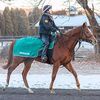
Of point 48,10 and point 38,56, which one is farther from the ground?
point 48,10

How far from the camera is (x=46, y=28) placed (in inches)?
471

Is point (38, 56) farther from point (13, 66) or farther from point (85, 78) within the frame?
point (85, 78)

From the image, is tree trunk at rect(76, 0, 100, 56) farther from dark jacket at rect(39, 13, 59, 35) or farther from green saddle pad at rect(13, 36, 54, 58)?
dark jacket at rect(39, 13, 59, 35)

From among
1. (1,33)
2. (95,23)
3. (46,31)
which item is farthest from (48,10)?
(1,33)

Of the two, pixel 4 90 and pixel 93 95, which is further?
pixel 4 90

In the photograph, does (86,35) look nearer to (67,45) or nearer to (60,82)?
(67,45)

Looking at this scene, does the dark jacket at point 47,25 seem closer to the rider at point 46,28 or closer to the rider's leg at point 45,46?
the rider at point 46,28

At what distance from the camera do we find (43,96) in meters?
11.1

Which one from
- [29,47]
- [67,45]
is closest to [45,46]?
[29,47]

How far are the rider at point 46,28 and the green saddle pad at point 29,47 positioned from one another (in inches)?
6.3

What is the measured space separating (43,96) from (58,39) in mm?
2011

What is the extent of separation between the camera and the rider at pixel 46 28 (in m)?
12.0

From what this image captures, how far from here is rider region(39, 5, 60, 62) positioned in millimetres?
11953

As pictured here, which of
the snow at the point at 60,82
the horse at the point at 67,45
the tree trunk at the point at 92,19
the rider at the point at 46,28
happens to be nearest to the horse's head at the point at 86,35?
the horse at the point at 67,45
